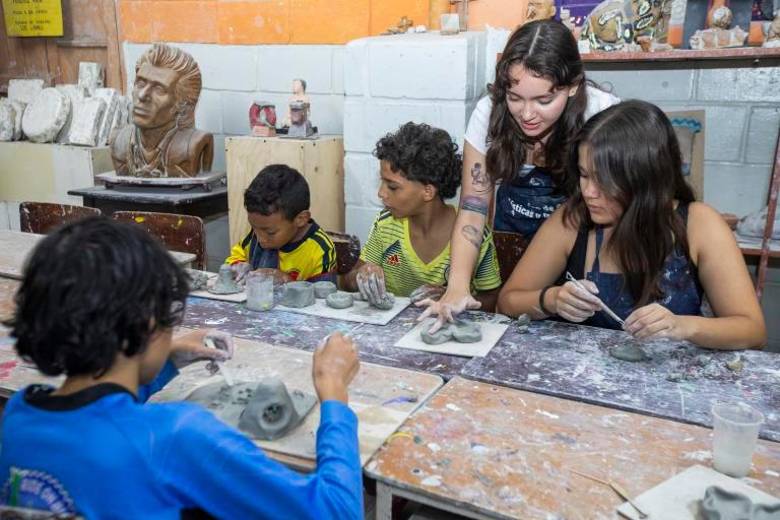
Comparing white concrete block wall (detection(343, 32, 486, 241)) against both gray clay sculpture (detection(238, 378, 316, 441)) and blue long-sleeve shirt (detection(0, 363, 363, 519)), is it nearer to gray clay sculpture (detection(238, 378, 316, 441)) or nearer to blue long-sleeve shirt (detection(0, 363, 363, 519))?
gray clay sculpture (detection(238, 378, 316, 441))

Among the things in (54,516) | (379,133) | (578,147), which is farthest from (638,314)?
(379,133)

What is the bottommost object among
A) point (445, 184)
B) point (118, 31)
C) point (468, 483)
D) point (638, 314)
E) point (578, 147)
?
point (468, 483)

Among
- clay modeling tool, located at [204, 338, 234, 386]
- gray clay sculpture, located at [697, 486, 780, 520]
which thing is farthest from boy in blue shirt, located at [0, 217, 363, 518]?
gray clay sculpture, located at [697, 486, 780, 520]

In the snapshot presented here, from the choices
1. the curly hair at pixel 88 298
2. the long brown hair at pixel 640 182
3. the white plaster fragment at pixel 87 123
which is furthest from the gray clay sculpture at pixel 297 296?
the white plaster fragment at pixel 87 123

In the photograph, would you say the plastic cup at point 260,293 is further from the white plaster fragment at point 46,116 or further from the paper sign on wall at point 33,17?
the paper sign on wall at point 33,17

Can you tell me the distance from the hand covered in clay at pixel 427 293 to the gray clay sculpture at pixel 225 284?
0.61m

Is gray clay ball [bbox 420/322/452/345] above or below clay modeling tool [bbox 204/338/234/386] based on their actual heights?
below

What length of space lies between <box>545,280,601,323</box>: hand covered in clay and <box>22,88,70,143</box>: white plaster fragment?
3.69m

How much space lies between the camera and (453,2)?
3322 millimetres

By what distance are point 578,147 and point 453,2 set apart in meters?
1.84

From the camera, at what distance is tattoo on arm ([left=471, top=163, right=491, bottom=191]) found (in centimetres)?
221

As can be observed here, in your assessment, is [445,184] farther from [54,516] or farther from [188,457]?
[54,516]

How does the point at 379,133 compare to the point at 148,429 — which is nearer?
the point at 148,429

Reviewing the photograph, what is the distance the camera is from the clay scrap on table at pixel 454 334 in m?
1.75
